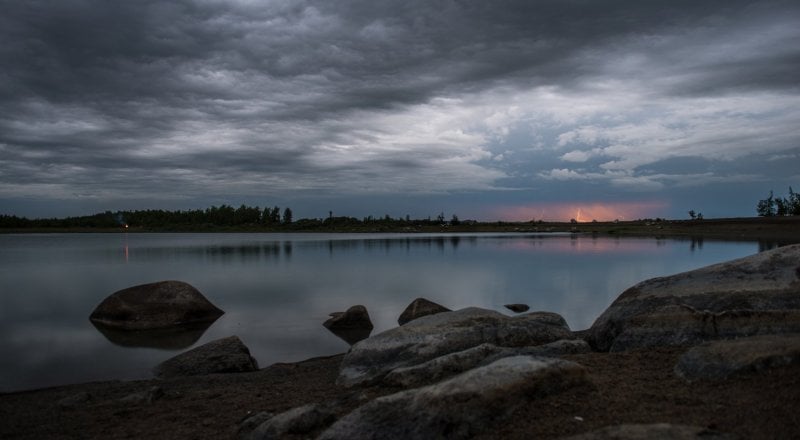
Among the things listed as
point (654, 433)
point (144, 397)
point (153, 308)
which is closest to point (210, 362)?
point (144, 397)

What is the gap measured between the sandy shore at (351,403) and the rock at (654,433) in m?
0.36

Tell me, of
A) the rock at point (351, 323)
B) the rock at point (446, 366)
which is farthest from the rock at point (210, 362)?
the rock at point (446, 366)

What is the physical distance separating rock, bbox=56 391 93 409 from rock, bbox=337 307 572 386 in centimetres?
565

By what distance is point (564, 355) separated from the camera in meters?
10.3

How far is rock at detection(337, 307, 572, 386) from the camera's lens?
11.1 meters

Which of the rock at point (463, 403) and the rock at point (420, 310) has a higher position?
the rock at point (463, 403)

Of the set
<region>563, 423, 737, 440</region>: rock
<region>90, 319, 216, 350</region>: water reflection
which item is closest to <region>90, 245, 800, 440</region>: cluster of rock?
<region>563, 423, 737, 440</region>: rock

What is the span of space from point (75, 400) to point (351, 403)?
22.8 ft

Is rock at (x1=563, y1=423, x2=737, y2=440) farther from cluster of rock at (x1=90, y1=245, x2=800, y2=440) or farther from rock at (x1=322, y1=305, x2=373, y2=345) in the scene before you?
rock at (x1=322, y1=305, x2=373, y2=345)

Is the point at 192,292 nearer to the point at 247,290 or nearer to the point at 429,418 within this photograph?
the point at 247,290

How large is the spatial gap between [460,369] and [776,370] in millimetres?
4593

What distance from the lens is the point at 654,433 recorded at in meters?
5.42

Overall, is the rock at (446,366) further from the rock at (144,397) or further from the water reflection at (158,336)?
the water reflection at (158,336)

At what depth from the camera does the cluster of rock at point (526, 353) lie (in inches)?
272
